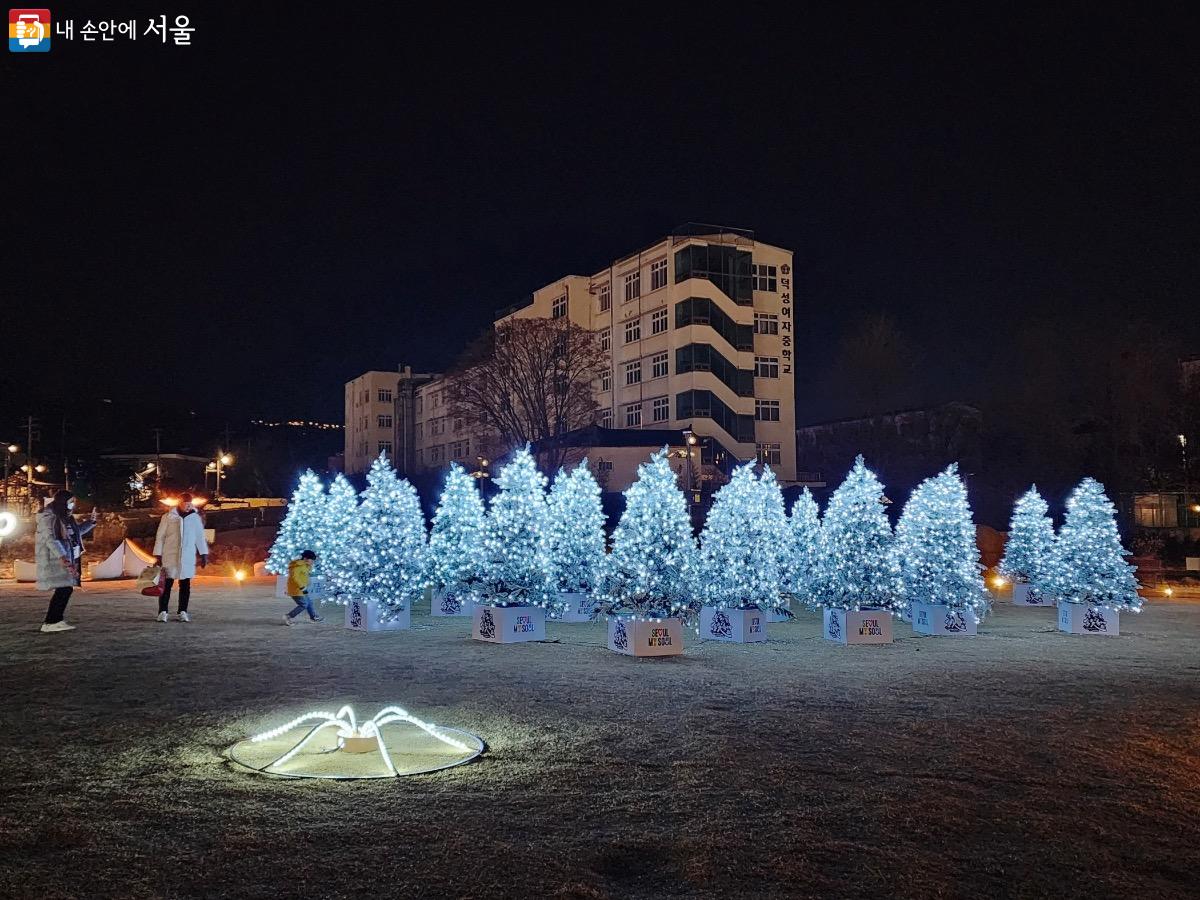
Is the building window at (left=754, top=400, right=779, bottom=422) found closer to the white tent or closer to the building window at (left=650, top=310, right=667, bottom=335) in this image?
the building window at (left=650, top=310, right=667, bottom=335)

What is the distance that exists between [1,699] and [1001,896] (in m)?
9.52

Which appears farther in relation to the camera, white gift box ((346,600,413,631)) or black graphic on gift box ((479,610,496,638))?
white gift box ((346,600,413,631))

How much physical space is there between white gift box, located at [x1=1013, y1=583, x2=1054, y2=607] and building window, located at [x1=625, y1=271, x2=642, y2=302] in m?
42.5

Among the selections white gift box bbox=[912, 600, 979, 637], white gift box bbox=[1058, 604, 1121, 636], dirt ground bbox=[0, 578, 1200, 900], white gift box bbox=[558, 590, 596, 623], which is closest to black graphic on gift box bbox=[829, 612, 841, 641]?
white gift box bbox=[912, 600, 979, 637]

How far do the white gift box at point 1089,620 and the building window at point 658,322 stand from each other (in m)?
44.3

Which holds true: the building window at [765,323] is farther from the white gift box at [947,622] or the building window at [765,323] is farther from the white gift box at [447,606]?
the white gift box at [947,622]

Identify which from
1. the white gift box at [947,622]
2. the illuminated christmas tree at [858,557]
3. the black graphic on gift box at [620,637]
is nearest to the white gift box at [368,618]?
the black graphic on gift box at [620,637]

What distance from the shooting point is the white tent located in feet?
93.7

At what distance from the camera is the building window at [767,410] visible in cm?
6197

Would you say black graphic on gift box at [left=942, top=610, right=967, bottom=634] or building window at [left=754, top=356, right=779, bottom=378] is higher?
building window at [left=754, top=356, right=779, bottom=378]

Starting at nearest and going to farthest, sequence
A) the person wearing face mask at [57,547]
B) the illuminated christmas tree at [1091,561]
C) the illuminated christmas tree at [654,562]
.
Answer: the illuminated christmas tree at [654,562]
the person wearing face mask at [57,547]
the illuminated christmas tree at [1091,561]

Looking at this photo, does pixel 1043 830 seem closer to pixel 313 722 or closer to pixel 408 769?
pixel 408 769

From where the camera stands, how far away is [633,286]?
6419 cm

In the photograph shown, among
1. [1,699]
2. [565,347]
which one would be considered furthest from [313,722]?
[565,347]
